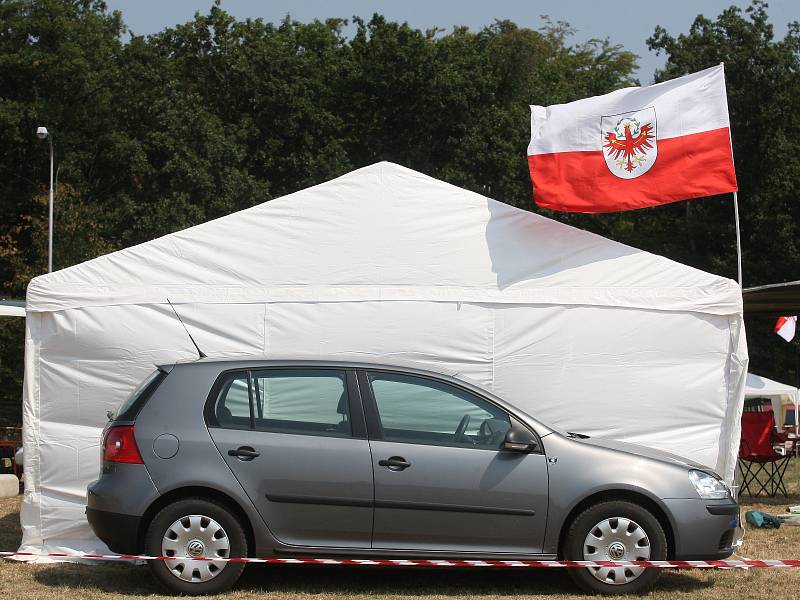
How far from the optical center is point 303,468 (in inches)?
277

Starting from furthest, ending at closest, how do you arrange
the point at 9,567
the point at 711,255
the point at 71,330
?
the point at 711,255
the point at 71,330
the point at 9,567

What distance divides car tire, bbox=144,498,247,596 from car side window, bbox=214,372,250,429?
0.51m

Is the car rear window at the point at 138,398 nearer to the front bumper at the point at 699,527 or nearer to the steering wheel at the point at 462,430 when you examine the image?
the steering wheel at the point at 462,430

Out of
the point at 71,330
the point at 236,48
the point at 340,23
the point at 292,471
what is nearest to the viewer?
the point at 292,471

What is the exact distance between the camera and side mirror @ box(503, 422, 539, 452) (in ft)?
23.1

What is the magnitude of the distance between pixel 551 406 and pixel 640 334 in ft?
3.02

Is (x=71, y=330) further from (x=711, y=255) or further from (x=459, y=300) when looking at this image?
(x=711, y=255)

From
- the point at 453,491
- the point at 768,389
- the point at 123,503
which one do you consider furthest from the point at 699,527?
the point at 768,389

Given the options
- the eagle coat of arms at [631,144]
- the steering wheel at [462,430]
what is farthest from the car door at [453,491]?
the eagle coat of arms at [631,144]

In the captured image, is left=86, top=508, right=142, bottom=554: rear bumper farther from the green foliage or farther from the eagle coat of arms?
the green foliage

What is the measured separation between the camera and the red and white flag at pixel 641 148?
963 centimetres

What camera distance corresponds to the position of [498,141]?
35719mm

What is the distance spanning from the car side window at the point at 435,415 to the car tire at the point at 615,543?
76 centimetres

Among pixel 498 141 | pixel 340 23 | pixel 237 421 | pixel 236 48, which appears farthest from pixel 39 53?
pixel 237 421
